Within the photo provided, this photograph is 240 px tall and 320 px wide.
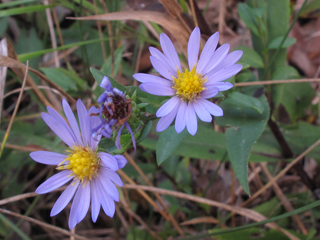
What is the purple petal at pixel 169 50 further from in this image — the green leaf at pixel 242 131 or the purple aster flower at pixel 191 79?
the green leaf at pixel 242 131

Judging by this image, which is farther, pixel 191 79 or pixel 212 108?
pixel 191 79

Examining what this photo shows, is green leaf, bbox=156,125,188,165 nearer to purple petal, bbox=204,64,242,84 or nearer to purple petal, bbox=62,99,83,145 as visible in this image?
purple petal, bbox=204,64,242,84

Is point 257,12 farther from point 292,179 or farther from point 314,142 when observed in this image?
point 292,179

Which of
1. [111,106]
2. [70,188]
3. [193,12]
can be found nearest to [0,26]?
[193,12]

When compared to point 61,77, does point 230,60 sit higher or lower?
lower

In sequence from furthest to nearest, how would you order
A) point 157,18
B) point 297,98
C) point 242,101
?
point 297,98 < point 157,18 < point 242,101

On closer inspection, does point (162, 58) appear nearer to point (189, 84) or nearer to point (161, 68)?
point (161, 68)

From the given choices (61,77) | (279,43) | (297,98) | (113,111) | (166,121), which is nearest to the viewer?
(113,111)

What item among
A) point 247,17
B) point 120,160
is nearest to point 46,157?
point 120,160
